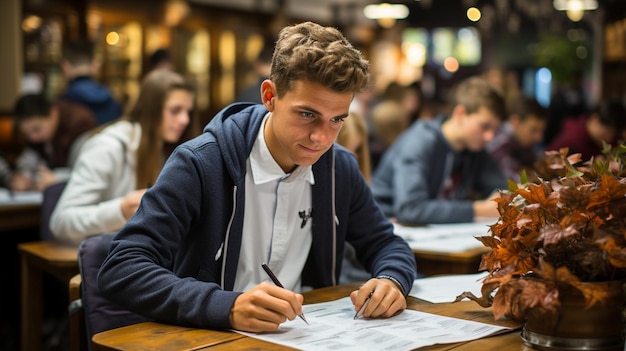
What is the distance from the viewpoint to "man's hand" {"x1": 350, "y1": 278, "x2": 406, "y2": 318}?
71.4 inches

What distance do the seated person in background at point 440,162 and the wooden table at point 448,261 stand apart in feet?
2.29

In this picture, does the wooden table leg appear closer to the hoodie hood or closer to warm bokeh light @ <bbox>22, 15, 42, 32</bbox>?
the hoodie hood

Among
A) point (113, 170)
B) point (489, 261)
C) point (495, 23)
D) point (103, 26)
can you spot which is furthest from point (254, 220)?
point (495, 23)

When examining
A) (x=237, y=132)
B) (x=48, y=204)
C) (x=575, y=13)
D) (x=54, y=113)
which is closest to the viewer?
(x=237, y=132)

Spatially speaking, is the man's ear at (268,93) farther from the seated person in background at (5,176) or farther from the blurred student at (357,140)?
the seated person in background at (5,176)

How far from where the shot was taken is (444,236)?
336 centimetres

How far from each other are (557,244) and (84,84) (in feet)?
17.5

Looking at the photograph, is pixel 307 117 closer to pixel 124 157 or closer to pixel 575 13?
pixel 124 157

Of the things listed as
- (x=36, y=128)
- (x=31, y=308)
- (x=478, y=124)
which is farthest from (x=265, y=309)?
(x=36, y=128)

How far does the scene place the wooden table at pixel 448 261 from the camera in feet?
9.61

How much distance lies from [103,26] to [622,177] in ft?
24.4

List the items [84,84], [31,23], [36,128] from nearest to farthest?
[36,128] → [84,84] → [31,23]

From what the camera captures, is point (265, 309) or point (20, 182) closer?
point (265, 309)

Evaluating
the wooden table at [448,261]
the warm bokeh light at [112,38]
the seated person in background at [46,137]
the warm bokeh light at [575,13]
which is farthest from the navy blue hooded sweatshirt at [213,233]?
the warm bokeh light at [575,13]
